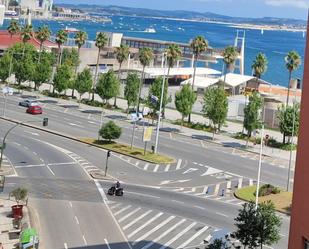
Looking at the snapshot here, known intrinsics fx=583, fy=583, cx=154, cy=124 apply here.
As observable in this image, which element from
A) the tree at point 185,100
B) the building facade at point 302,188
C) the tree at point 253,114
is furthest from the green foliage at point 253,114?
the building facade at point 302,188

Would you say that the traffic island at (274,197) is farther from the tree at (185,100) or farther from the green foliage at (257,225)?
the tree at (185,100)

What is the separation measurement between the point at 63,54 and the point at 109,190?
111 meters

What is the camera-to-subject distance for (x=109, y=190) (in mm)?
56500

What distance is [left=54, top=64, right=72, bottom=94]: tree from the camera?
112 meters

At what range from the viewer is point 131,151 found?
251 feet

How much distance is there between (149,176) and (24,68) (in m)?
62.7

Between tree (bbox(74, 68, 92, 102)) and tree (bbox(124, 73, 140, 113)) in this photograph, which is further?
tree (bbox(74, 68, 92, 102))

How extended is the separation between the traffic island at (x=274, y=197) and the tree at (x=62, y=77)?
58506 millimetres

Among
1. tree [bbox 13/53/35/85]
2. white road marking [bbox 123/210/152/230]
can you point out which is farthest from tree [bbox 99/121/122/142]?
tree [bbox 13/53/35/85]

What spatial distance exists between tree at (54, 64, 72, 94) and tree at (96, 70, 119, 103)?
364 inches

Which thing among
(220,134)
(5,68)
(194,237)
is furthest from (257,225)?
(5,68)

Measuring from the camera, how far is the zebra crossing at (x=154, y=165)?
69713 millimetres

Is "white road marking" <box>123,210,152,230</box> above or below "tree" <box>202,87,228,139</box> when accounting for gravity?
below

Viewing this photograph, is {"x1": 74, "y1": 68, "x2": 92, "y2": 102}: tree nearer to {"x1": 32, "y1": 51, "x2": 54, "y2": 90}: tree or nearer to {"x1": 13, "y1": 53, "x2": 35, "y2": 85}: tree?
{"x1": 32, "y1": 51, "x2": 54, "y2": 90}: tree
